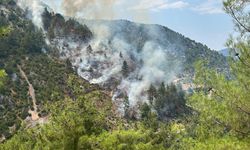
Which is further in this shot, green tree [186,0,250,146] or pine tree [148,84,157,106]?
pine tree [148,84,157,106]

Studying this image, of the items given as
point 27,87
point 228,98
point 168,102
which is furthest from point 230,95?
point 168,102

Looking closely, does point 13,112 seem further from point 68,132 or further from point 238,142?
point 238,142

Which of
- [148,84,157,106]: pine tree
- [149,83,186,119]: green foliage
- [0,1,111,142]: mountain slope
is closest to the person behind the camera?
[0,1,111,142]: mountain slope

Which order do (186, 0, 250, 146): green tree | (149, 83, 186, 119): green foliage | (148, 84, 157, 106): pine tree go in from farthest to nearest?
(148, 84, 157, 106): pine tree → (149, 83, 186, 119): green foliage → (186, 0, 250, 146): green tree

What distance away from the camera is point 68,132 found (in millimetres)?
32344

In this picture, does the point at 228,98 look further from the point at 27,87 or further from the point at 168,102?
the point at 168,102

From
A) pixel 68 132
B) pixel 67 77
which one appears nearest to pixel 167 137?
pixel 68 132

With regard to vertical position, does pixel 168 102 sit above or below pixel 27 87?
below

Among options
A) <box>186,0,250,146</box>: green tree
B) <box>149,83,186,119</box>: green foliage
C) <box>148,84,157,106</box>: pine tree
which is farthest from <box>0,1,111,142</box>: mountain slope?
<box>186,0,250,146</box>: green tree

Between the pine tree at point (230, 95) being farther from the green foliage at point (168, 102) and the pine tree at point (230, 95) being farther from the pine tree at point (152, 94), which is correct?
the pine tree at point (152, 94)

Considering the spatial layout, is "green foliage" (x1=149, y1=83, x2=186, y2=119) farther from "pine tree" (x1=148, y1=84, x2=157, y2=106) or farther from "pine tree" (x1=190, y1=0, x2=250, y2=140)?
"pine tree" (x1=190, y1=0, x2=250, y2=140)

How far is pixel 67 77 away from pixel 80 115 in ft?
519

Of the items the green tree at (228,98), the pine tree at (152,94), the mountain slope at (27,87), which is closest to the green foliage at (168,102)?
the pine tree at (152,94)

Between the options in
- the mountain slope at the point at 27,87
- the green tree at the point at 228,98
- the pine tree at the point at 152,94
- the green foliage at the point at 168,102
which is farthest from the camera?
the pine tree at the point at 152,94
